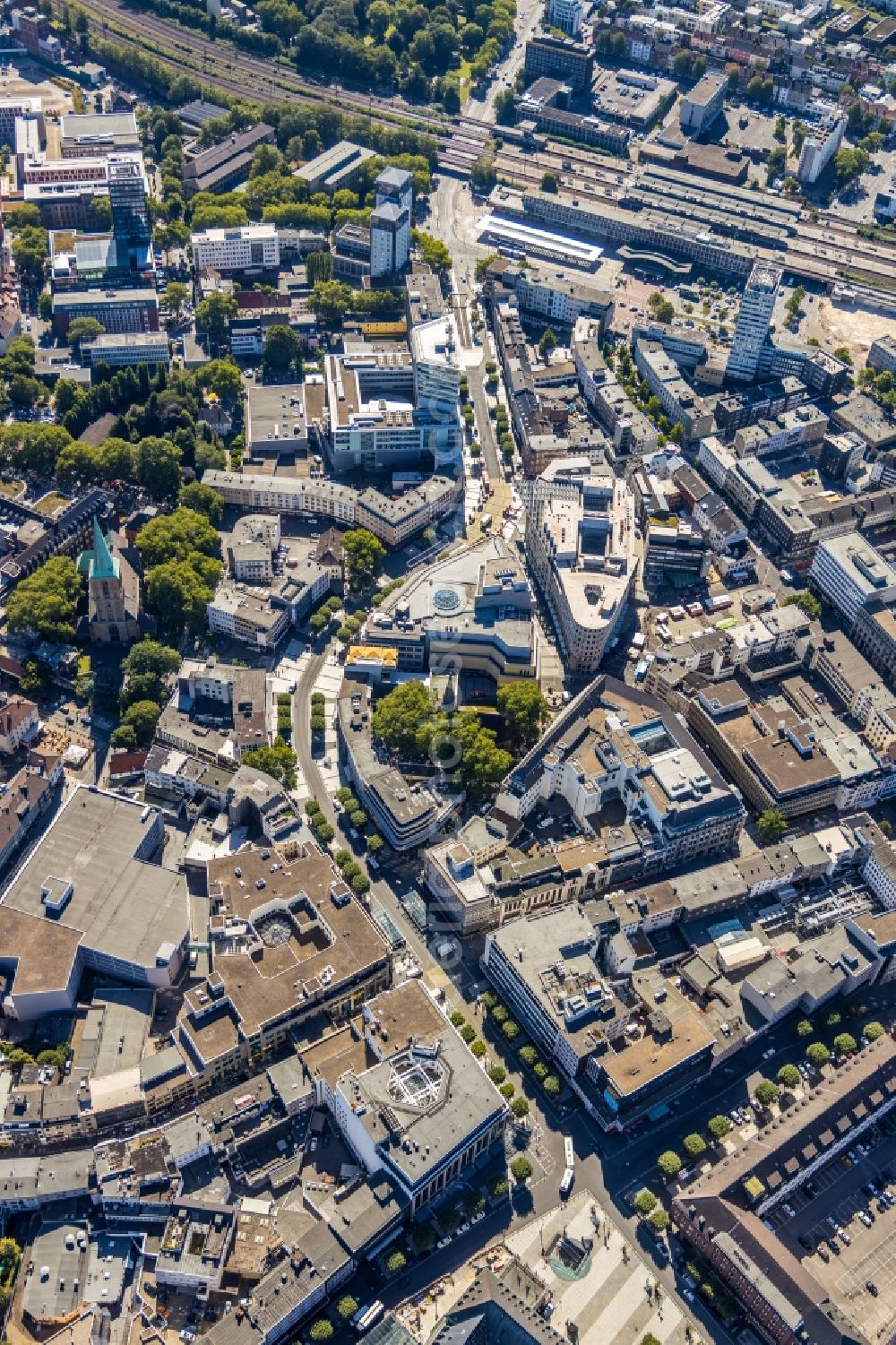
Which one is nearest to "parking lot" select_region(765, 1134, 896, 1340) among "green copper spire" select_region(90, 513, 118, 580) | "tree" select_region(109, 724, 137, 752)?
"tree" select_region(109, 724, 137, 752)

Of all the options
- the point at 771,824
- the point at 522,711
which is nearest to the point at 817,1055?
the point at 771,824

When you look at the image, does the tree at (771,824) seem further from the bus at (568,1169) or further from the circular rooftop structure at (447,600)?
the circular rooftop structure at (447,600)

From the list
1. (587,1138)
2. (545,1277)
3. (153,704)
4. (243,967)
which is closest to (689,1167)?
(587,1138)

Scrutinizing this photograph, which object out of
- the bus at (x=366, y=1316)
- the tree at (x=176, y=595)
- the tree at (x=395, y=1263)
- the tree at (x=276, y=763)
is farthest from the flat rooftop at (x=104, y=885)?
the bus at (x=366, y=1316)

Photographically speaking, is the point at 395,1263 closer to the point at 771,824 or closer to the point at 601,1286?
the point at 601,1286

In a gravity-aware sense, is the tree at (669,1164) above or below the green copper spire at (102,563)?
below

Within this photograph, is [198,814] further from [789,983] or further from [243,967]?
[789,983]
